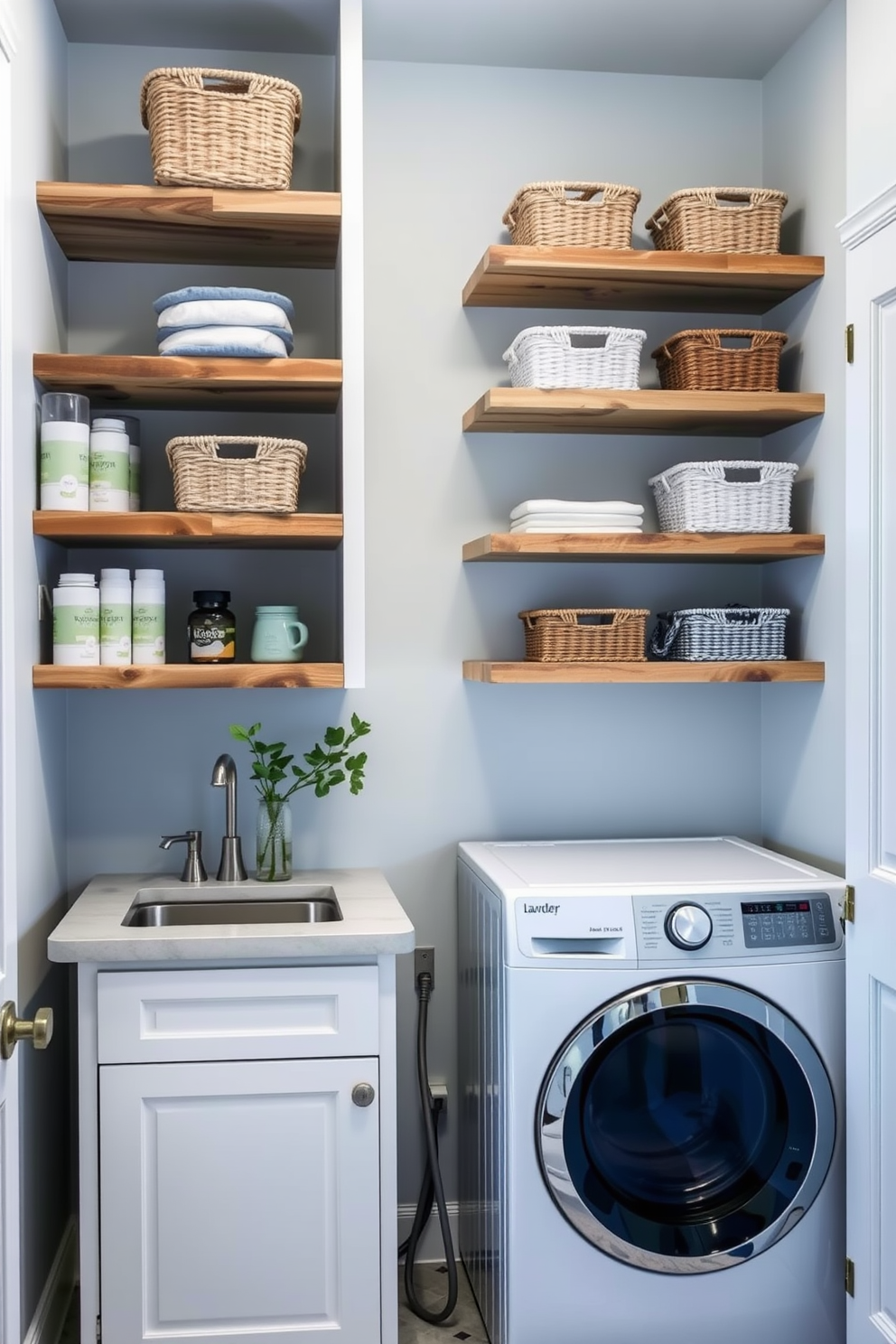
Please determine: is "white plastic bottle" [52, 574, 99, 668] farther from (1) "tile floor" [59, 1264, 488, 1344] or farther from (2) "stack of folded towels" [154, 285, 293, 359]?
(1) "tile floor" [59, 1264, 488, 1344]

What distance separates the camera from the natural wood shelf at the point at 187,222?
228 cm

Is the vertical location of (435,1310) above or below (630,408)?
below

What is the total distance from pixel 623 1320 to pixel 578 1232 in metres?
0.19

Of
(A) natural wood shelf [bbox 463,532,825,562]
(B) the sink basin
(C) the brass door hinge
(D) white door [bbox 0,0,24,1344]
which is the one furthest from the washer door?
(D) white door [bbox 0,0,24,1344]

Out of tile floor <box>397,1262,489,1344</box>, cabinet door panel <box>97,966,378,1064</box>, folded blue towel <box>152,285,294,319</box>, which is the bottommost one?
tile floor <box>397,1262,489,1344</box>

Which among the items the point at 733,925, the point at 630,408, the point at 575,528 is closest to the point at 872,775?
the point at 733,925

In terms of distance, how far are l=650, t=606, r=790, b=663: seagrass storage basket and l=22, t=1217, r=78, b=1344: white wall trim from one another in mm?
1767

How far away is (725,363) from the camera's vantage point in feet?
8.30

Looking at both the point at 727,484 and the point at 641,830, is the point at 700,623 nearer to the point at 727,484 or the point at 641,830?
the point at 727,484

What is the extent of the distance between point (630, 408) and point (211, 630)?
977 mm

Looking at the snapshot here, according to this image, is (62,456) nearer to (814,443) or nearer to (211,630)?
(211,630)

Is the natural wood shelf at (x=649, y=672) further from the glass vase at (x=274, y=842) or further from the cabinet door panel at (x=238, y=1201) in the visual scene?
the cabinet door panel at (x=238, y=1201)

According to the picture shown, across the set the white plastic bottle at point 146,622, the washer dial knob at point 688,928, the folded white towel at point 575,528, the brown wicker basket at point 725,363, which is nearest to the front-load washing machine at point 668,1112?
the washer dial knob at point 688,928

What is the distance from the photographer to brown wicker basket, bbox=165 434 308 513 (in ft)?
7.54
